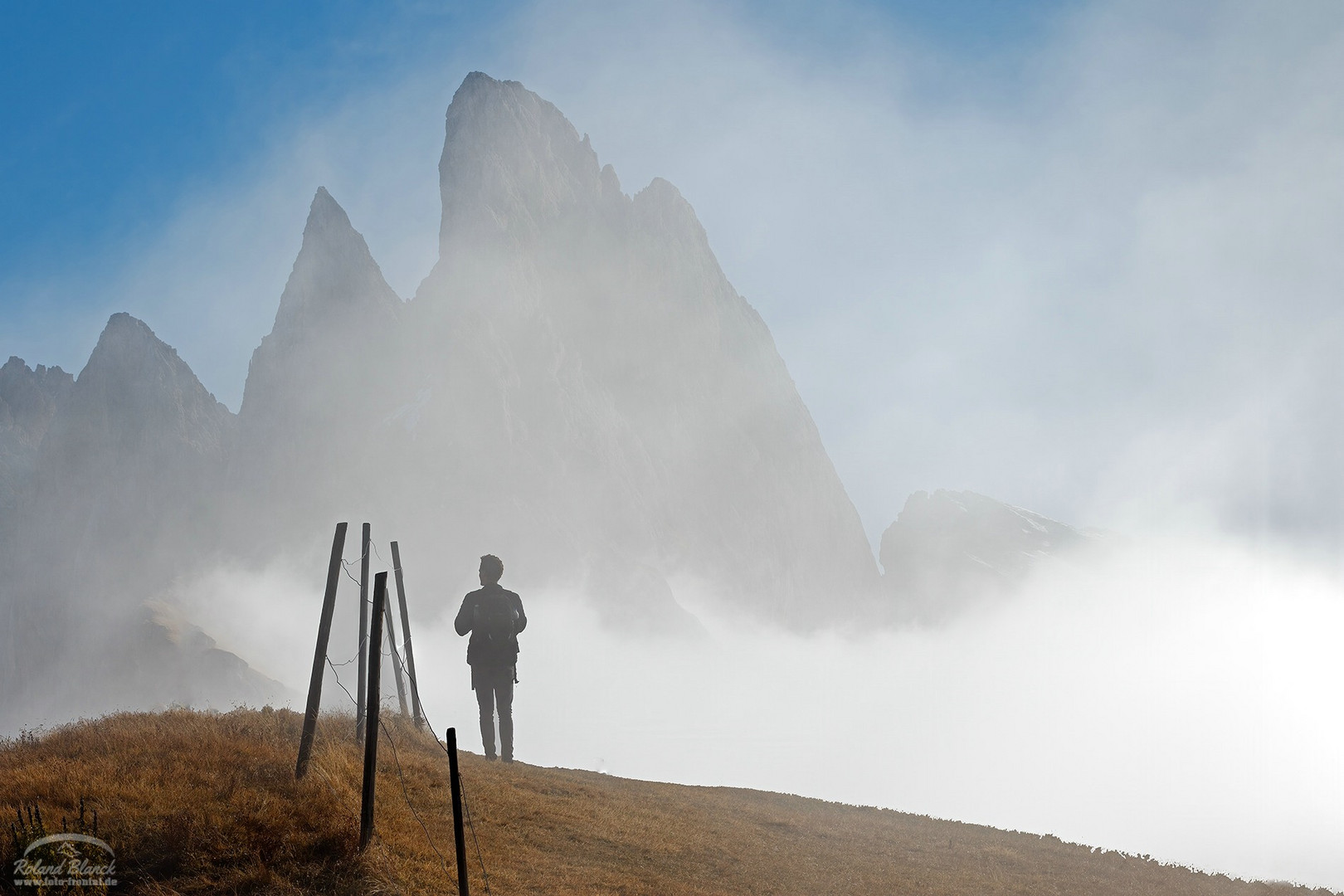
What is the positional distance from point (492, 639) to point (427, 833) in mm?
6177

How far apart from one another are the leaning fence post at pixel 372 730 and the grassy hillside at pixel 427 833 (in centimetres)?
19

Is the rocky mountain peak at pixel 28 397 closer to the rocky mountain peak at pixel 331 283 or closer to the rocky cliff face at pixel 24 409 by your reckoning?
the rocky cliff face at pixel 24 409

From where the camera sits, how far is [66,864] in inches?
262

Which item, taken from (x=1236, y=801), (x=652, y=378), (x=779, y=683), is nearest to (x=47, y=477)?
(x=652, y=378)

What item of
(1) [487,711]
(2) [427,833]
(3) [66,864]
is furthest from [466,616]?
(3) [66,864]

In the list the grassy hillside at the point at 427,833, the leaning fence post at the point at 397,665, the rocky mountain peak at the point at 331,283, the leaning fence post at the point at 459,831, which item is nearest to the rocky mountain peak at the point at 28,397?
the rocky mountain peak at the point at 331,283

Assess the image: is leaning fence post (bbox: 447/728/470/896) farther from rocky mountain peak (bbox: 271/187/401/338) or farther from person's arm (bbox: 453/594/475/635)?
rocky mountain peak (bbox: 271/187/401/338)

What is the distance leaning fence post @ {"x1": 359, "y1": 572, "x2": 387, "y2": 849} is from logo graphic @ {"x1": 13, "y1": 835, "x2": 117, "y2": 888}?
201 cm

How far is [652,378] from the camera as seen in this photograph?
157500 millimetres

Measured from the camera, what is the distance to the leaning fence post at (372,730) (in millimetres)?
7535

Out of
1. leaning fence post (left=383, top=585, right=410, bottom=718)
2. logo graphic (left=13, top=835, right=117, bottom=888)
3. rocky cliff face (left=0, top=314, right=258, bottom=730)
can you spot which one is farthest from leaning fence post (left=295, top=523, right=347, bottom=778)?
rocky cliff face (left=0, top=314, right=258, bottom=730)

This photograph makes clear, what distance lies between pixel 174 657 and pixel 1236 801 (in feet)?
656

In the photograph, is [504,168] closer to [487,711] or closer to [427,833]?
[487,711]

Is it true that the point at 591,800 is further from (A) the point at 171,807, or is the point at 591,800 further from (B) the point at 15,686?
(B) the point at 15,686
